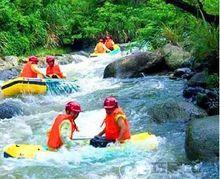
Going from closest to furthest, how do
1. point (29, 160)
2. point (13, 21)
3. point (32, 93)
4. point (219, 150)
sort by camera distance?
point (219, 150)
point (29, 160)
point (32, 93)
point (13, 21)

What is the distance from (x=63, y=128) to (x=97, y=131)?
1825 millimetres

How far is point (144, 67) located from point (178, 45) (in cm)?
117

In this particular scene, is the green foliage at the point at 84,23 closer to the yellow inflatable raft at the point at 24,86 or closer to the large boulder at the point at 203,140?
the yellow inflatable raft at the point at 24,86

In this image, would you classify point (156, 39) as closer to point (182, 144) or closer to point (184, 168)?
point (182, 144)

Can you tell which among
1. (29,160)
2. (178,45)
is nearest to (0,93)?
(178,45)

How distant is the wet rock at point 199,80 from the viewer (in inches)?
439

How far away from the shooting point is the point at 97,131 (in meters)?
9.61

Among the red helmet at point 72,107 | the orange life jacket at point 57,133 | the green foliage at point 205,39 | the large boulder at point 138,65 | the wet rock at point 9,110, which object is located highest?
the green foliage at point 205,39

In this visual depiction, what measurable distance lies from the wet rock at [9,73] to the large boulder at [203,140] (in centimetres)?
951

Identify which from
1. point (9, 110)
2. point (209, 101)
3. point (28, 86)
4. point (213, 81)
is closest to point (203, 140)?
point (209, 101)

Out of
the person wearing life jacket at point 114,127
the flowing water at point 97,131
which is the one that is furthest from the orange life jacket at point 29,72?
the person wearing life jacket at point 114,127

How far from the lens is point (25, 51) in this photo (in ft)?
67.2

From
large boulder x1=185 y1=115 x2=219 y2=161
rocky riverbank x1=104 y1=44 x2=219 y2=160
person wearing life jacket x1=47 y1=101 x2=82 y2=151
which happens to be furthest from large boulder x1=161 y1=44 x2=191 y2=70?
person wearing life jacket x1=47 y1=101 x2=82 y2=151

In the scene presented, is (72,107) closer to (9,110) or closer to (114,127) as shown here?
(114,127)
